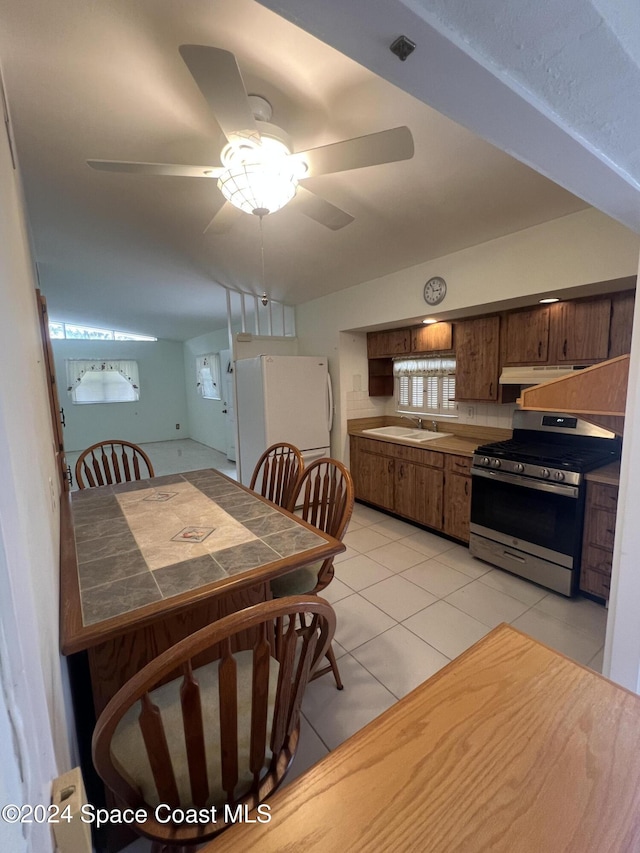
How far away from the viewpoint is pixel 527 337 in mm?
2641

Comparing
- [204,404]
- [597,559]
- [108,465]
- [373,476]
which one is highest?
[204,404]

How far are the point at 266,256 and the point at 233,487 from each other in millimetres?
1903

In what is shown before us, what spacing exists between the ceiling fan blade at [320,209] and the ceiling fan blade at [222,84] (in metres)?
0.41

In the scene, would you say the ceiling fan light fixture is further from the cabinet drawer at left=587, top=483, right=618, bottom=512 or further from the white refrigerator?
the cabinet drawer at left=587, top=483, right=618, bottom=512

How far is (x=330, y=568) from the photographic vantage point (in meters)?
1.68

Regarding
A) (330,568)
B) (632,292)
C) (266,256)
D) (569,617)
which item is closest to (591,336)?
(632,292)

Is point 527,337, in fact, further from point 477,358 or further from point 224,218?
point 224,218

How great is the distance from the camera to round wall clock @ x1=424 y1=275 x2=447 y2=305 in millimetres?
2797

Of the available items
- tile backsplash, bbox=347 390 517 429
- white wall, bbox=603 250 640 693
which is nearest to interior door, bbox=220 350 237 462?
tile backsplash, bbox=347 390 517 429

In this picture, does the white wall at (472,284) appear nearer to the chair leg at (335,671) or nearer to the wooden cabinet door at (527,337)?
the wooden cabinet door at (527,337)

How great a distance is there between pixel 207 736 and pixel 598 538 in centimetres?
236

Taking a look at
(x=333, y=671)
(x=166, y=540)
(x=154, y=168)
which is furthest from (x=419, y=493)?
(x=154, y=168)

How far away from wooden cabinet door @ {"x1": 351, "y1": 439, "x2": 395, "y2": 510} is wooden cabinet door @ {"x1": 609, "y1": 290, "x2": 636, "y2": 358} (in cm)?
194

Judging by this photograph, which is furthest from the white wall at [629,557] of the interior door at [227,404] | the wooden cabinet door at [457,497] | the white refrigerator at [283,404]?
the interior door at [227,404]
